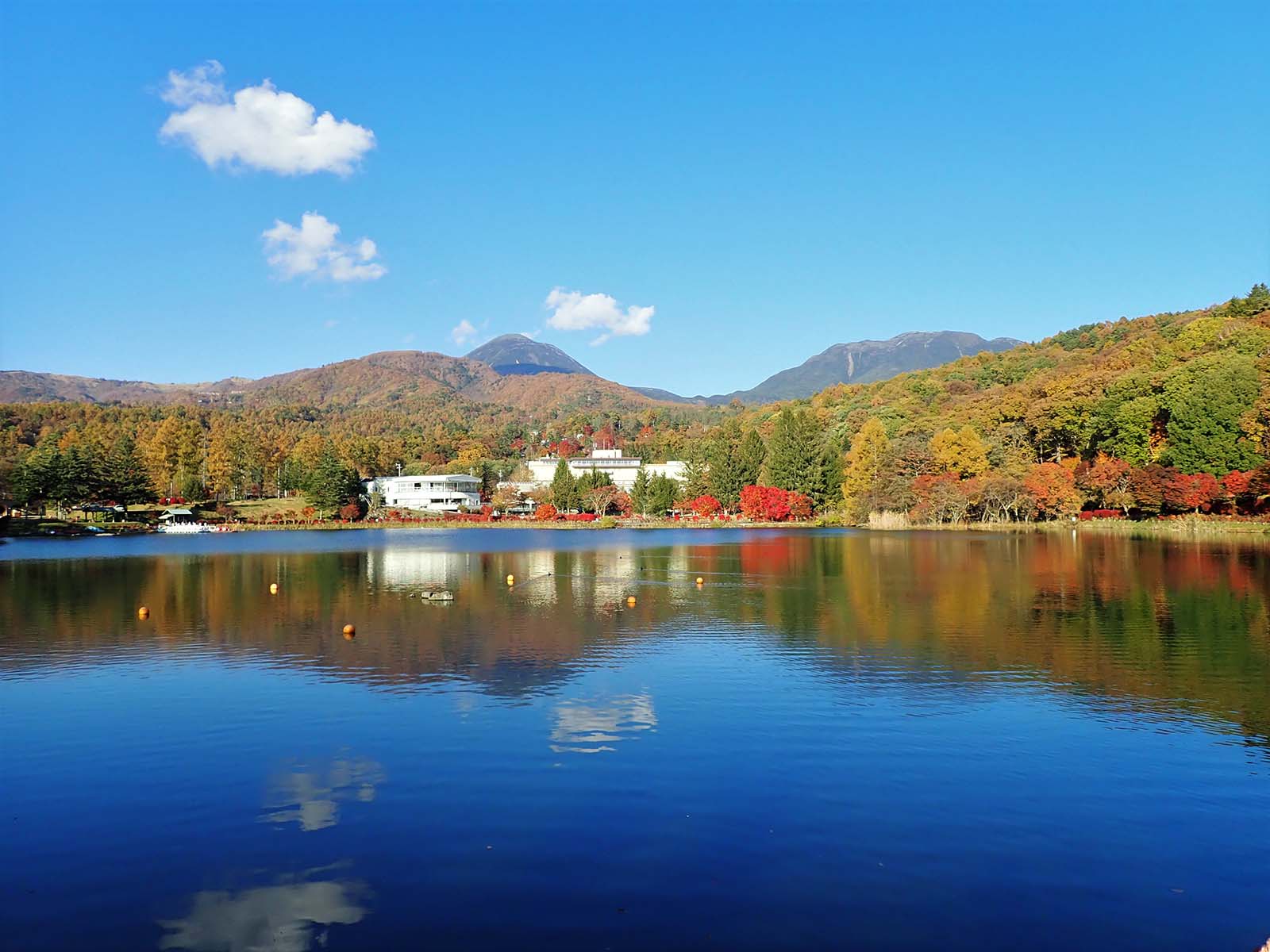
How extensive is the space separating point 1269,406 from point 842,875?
5517 cm

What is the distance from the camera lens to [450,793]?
9922mm

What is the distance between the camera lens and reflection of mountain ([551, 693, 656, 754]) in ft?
38.5

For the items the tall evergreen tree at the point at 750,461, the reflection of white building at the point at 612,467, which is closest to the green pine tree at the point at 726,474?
the tall evergreen tree at the point at 750,461

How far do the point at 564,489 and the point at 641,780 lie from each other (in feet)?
267

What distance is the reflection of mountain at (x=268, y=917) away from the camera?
675cm

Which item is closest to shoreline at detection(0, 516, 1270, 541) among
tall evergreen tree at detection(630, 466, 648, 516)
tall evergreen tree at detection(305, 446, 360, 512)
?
tall evergreen tree at detection(305, 446, 360, 512)

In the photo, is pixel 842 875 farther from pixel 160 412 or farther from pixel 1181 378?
pixel 160 412

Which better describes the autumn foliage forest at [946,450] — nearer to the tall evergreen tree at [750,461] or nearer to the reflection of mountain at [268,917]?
the tall evergreen tree at [750,461]

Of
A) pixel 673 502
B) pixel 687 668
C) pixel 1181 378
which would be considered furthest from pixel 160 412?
pixel 687 668

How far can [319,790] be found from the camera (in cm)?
1008

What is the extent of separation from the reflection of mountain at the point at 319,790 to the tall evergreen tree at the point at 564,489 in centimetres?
8045

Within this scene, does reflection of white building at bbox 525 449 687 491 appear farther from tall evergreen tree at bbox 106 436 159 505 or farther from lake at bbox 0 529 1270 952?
lake at bbox 0 529 1270 952

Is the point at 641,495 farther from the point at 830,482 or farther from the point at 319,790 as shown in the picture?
the point at 319,790

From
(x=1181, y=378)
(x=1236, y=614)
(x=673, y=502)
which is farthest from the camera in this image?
(x=673, y=502)
